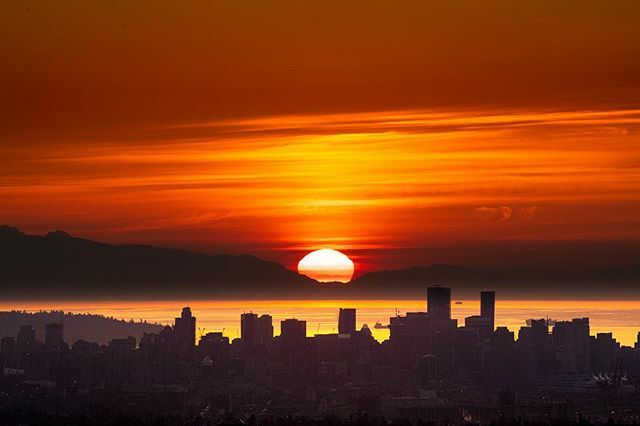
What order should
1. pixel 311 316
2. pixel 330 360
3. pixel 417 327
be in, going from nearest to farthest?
1. pixel 330 360
2. pixel 417 327
3. pixel 311 316

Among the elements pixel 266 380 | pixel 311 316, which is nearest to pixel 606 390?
pixel 266 380

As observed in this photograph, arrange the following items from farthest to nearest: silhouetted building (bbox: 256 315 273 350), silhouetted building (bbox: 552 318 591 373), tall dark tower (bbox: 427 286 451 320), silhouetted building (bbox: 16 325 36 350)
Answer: tall dark tower (bbox: 427 286 451 320), silhouetted building (bbox: 256 315 273 350), silhouetted building (bbox: 552 318 591 373), silhouetted building (bbox: 16 325 36 350)

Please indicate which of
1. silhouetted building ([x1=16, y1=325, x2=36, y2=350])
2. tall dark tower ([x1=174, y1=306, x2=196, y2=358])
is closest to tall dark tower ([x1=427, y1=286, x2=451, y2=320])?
tall dark tower ([x1=174, y1=306, x2=196, y2=358])

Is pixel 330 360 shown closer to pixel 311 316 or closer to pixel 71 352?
pixel 71 352

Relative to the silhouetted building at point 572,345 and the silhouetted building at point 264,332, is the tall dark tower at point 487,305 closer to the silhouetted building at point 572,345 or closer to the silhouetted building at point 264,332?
the silhouetted building at point 572,345

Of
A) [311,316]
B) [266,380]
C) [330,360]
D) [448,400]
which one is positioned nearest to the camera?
[448,400]

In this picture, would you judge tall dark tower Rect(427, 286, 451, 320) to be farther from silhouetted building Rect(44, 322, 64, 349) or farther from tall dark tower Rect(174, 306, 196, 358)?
silhouetted building Rect(44, 322, 64, 349)

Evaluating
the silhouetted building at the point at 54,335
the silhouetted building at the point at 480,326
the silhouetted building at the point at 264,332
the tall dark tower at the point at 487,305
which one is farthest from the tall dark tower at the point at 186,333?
the tall dark tower at the point at 487,305
